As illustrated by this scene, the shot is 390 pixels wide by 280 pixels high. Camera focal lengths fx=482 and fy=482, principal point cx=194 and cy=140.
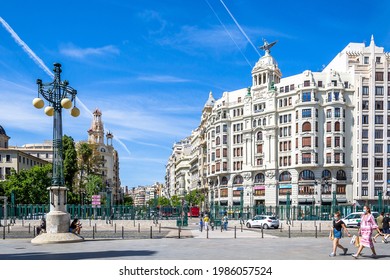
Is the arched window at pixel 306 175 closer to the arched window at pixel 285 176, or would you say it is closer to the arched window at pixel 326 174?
the arched window at pixel 326 174

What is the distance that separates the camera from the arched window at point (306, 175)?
8038 cm

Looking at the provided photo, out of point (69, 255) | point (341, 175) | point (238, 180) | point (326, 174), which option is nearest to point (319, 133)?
point (326, 174)

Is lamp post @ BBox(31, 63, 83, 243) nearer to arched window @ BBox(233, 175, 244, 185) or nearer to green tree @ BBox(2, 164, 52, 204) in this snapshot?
green tree @ BBox(2, 164, 52, 204)

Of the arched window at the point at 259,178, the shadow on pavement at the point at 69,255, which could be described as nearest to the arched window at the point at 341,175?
the arched window at the point at 259,178

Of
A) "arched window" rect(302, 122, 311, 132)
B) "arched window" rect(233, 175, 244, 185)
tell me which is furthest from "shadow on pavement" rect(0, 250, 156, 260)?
"arched window" rect(233, 175, 244, 185)

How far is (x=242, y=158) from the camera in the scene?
89.8 metres

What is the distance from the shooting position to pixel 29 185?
6531 centimetres

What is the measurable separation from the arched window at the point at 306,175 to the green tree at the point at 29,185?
40669 mm

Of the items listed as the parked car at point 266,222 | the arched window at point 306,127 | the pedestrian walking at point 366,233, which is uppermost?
the arched window at point 306,127

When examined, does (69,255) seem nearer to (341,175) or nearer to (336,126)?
(336,126)

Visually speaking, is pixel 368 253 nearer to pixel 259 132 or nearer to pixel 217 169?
pixel 259 132

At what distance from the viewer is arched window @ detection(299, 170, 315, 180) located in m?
80.4
